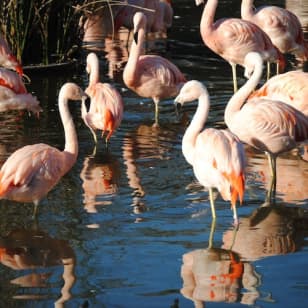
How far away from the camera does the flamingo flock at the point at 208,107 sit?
6.09 metres

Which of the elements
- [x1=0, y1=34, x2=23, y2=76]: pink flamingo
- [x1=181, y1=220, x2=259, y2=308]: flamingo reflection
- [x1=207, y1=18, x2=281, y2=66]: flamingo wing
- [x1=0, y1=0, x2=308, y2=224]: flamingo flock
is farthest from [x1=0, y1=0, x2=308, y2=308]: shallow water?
[x1=207, y1=18, x2=281, y2=66]: flamingo wing

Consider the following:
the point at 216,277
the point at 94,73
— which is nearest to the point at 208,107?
the point at 216,277

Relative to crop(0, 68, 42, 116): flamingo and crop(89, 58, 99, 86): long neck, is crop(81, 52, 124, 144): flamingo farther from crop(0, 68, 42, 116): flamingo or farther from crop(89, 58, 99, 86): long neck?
crop(0, 68, 42, 116): flamingo

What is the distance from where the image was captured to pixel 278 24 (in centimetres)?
1062

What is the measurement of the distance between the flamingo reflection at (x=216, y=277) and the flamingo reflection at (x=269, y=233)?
127mm

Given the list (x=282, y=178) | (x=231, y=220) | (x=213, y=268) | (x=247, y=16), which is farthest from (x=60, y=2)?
(x=213, y=268)

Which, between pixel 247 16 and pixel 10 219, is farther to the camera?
pixel 247 16

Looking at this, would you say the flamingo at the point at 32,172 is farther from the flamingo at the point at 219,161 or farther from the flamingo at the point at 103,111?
the flamingo at the point at 103,111

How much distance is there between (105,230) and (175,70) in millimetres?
3544

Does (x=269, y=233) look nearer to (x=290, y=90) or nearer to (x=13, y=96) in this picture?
(x=290, y=90)

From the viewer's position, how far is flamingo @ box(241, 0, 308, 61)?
10.6 metres

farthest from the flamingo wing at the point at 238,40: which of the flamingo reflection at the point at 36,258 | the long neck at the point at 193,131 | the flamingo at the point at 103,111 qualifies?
the flamingo reflection at the point at 36,258

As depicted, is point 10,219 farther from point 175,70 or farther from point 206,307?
point 175,70

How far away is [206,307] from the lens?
486cm
